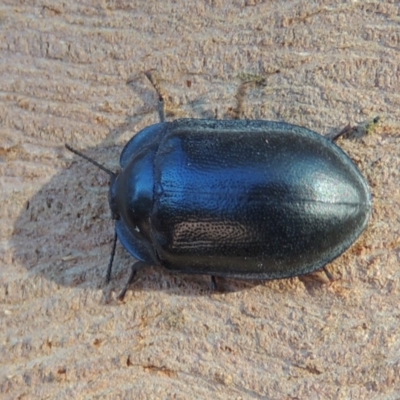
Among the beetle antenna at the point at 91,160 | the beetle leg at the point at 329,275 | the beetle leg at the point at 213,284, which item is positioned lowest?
the beetle leg at the point at 213,284

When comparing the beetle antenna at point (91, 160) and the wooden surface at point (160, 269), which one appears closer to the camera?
the wooden surface at point (160, 269)

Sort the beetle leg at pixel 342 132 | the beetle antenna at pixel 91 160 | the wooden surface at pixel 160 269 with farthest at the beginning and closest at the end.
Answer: the beetle antenna at pixel 91 160 → the beetle leg at pixel 342 132 → the wooden surface at pixel 160 269

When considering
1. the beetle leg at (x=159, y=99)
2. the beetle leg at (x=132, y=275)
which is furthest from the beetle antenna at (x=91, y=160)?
the beetle leg at (x=132, y=275)

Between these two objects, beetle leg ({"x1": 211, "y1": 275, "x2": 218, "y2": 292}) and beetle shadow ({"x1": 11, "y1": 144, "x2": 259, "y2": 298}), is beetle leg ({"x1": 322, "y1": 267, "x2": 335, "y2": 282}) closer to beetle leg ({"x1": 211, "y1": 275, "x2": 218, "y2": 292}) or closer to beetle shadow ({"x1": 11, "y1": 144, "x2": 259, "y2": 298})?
beetle shadow ({"x1": 11, "y1": 144, "x2": 259, "y2": 298})

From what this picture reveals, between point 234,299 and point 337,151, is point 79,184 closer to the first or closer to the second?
point 234,299

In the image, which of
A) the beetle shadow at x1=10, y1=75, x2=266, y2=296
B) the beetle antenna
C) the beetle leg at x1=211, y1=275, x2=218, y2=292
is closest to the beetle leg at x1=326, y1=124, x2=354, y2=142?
the beetle shadow at x1=10, y1=75, x2=266, y2=296

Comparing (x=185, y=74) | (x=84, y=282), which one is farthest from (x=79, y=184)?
(x=185, y=74)

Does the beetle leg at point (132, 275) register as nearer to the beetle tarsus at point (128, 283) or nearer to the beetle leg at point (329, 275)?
the beetle tarsus at point (128, 283)
